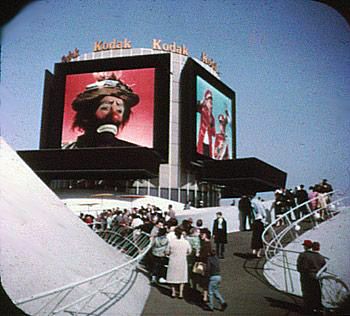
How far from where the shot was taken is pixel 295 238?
7.68 ft

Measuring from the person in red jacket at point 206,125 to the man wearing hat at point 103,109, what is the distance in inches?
71.8

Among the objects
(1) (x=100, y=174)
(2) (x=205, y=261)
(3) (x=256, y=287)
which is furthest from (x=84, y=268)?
(1) (x=100, y=174)

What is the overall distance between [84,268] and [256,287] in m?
0.98

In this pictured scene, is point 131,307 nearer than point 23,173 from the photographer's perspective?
Yes

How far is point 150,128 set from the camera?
9906 mm

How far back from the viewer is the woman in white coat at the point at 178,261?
2146mm

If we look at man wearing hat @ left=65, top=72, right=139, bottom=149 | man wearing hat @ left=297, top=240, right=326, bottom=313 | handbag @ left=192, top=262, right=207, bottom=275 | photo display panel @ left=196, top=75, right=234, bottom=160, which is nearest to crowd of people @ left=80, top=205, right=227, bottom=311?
handbag @ left=192, top=262, right=207, bottom=275

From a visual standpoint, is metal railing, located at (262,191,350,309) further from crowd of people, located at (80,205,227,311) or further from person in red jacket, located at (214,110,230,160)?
person in red jacket, located at (214,110,230,160)

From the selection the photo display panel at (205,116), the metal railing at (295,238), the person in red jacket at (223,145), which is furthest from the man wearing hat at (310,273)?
the photo display panel at (205,116)

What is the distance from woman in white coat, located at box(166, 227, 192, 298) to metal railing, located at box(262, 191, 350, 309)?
0.51 m

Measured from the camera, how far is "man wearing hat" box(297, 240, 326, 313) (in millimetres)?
1856

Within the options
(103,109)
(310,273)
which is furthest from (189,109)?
(310,273)

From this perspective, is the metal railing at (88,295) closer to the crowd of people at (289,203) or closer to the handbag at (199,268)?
the handbag at (199,268)

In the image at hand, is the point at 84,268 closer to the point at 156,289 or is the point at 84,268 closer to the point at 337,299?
the point at 156,289
